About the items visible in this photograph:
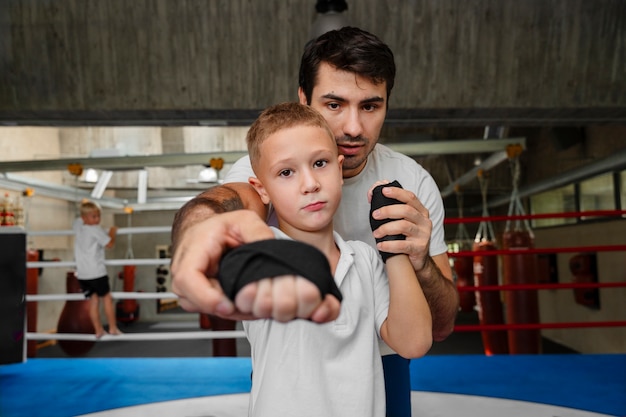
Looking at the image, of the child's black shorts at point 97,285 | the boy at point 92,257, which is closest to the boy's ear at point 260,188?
the boy at point 92,257

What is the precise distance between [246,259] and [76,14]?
362 centimetres

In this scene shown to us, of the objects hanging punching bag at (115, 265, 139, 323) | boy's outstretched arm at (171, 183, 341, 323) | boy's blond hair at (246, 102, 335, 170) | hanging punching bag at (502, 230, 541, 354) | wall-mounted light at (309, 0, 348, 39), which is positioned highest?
wall-mounted light at (309, 0, 348, 39)

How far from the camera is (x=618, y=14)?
353cm

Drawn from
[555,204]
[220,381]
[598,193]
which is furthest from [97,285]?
[555,204]

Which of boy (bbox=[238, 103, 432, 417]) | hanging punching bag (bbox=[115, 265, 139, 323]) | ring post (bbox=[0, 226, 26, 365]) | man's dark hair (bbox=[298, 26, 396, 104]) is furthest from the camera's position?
hanging punching bag (bbox=[115, 265, 139, 323])

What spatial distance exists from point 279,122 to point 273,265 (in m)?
0.39

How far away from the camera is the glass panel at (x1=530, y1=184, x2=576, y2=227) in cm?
773

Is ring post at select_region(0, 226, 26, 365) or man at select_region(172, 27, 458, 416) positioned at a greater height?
man at select_region(172, 27, 458, 416)

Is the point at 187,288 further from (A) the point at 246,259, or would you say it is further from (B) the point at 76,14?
(B) the point at 76,14

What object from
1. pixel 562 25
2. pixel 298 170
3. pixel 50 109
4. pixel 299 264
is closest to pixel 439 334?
pixel 298 170

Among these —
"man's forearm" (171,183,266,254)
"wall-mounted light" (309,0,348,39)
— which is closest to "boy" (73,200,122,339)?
"wall-mounted light" (309,0,348,39)

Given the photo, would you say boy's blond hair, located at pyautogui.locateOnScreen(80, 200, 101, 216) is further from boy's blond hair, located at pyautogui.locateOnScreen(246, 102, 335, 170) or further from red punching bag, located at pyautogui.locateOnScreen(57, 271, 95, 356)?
boy's blond hair, located at pyautogui.locateOnScreen(246, 102, 335, 170)

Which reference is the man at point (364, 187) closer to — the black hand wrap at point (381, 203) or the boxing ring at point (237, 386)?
the black hand wrap at point (381, 203)

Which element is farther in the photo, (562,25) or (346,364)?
(562,25)
